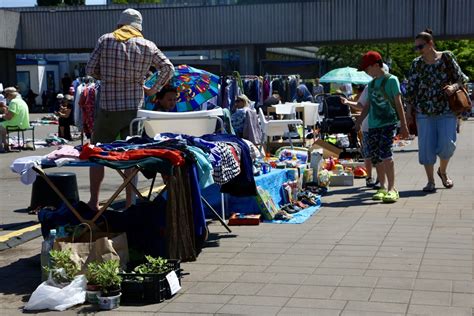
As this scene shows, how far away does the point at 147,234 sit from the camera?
6281mm

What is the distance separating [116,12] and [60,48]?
394 cm

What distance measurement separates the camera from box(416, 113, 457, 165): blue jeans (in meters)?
10.3

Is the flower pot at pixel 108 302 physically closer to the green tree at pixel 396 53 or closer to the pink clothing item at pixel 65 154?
the pink clothing item at pixel 65 154

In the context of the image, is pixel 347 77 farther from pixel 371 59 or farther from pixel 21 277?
pixel 21 277

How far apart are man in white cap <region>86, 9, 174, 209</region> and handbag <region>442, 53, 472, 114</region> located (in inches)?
167

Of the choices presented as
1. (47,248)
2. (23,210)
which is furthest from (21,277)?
(23,210)

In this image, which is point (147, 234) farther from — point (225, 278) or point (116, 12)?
point (116, 12)

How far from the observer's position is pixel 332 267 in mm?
6164

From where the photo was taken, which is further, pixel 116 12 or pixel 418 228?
pixel 116 12

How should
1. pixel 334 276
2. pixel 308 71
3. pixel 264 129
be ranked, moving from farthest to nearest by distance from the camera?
pixel 308 71 → pixel 264 129 → pixel 334 276

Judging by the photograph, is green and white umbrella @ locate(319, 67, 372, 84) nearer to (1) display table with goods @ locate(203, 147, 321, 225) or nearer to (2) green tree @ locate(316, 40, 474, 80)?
(1) display table with goods @ locate(203, 147, 321, 225)

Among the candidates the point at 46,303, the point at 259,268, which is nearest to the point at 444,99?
the point at 259,268

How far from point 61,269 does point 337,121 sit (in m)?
11.4

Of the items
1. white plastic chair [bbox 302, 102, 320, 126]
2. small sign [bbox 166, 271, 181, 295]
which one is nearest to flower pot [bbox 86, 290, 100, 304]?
small sign [bbox 166, 271, 181, 295]
